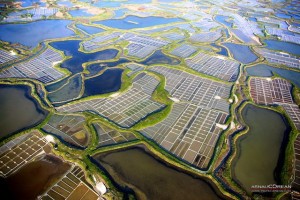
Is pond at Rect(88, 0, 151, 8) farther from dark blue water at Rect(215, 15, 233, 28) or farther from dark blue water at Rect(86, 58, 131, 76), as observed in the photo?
dark blue water at Rect(86, 58, 131, 76)

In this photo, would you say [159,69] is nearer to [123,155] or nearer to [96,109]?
[96,109]

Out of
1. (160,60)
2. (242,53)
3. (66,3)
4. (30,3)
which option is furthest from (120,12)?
(242,53)

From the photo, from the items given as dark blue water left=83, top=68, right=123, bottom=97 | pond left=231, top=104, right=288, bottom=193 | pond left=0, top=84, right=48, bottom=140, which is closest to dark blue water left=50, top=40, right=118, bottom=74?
dark blue water left=83, top=68, right=123, bottom=97

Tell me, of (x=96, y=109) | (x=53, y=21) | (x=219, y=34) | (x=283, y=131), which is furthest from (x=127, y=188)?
(x=53, y=21)

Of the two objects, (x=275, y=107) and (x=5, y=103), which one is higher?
(x=275, y=107)

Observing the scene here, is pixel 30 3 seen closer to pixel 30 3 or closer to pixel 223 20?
pixel 30 3

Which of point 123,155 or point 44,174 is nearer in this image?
point 44,174
